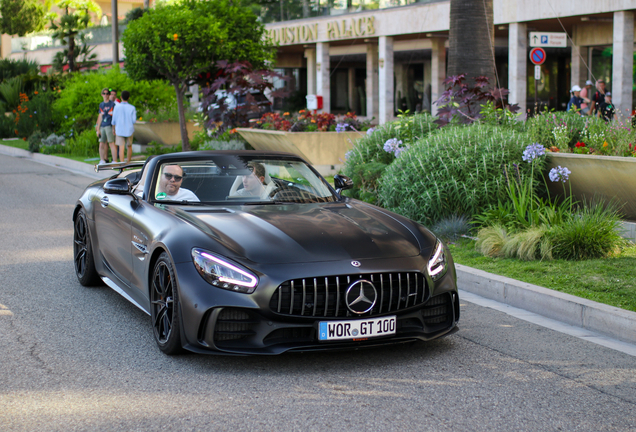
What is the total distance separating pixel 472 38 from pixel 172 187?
749 centimetres

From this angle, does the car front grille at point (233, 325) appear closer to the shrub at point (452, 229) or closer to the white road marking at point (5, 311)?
the white road marking at point (5, 311)

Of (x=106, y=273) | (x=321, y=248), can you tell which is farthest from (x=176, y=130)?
(x=321, y=248)

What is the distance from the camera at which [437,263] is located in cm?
496

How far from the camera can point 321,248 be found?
15.4 ft

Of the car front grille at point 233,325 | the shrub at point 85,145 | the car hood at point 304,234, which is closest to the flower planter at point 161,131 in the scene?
the shrub at point 85,145

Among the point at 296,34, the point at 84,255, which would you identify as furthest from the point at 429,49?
the point at 84,255

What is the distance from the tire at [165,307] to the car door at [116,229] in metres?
0.68

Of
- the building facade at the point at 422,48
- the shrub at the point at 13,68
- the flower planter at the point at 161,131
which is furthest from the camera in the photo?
the shrub at the point at 13,68

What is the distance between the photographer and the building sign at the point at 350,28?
112ft

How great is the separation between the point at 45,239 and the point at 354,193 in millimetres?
4521

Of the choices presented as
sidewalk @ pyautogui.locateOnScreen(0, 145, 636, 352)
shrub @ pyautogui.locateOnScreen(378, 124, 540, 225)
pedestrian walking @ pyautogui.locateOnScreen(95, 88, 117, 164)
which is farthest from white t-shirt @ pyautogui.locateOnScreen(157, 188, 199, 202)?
pedestrian walking @ pyautogui.locateOnScreen(95, 88, 117, 164)

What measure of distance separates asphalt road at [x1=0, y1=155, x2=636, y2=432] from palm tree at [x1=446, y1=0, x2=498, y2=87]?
260 inches

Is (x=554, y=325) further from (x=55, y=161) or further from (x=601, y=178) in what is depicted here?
(x=55, y=161)

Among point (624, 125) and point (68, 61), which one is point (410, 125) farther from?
point (68, 61)
